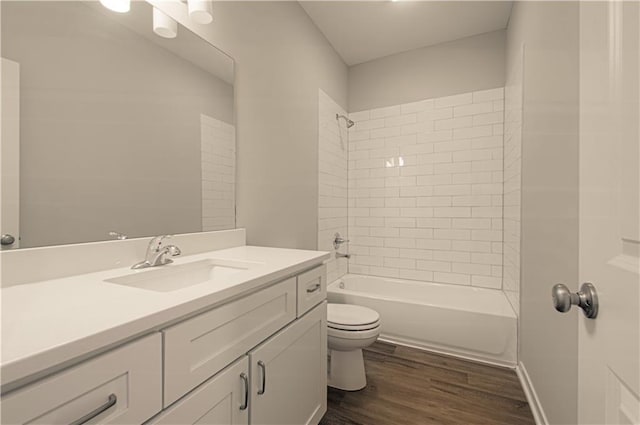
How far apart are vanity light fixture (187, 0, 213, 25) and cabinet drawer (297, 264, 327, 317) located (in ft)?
4.15

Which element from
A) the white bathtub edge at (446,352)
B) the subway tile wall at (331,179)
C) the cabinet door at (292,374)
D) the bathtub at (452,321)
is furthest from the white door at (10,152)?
the white bathtub edge at (446,352)

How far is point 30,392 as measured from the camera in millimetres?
447

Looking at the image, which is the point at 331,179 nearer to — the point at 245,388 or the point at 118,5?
the point at 118,5

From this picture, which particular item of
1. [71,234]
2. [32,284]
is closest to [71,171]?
[71,234]

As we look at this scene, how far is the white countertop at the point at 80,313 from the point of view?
1.51ft

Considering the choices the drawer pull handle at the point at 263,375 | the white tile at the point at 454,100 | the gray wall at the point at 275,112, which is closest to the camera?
the drawer pull handle at the point at 263,375

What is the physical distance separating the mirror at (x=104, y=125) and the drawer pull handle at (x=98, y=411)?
658 mm

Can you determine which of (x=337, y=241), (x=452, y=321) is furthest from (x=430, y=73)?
(x=452, y=321)

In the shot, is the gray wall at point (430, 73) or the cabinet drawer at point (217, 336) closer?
the cabinet drawer at point (217, 336)

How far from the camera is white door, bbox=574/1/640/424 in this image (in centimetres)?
46

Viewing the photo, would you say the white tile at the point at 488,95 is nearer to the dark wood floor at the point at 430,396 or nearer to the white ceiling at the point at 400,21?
the white ceiling at the point at 400,21

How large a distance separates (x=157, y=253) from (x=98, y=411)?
0.70m

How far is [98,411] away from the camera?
533 mm

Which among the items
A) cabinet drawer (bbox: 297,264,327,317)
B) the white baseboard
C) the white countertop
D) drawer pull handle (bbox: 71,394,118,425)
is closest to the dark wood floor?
the white baseboard
